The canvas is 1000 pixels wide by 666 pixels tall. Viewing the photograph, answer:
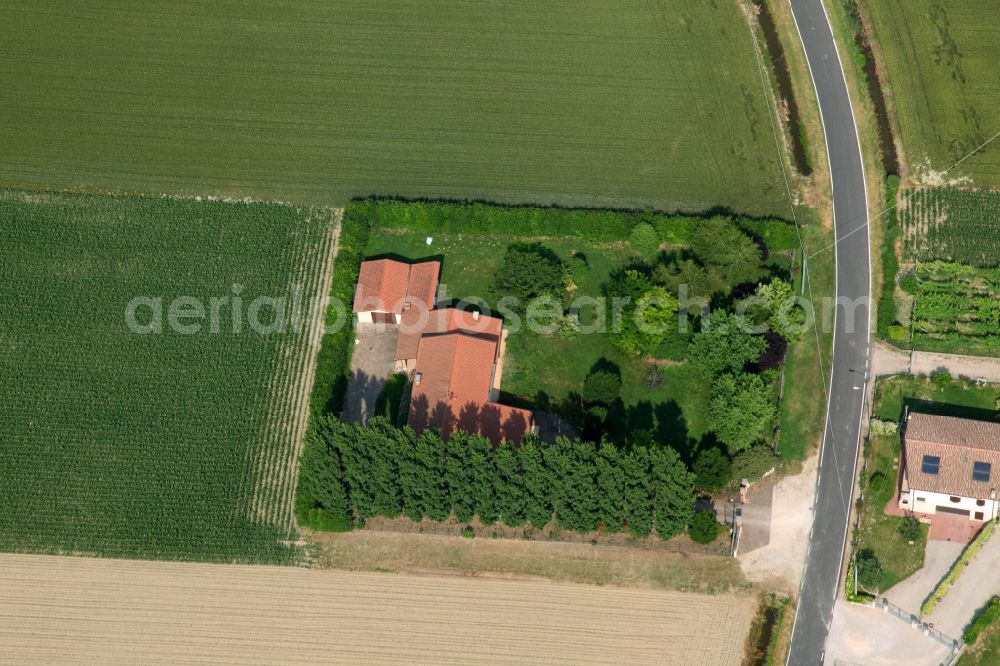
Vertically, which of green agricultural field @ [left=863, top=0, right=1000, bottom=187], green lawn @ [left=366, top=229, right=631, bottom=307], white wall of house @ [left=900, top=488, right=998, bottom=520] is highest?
green agricultural field @ [left=863, top=0, right=1000, bottom=187]

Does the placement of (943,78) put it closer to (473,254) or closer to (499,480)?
(473,254)

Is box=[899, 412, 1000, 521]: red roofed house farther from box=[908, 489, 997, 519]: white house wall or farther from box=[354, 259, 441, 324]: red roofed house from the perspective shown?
box=[354, 259, 441, 324]: red roofed house

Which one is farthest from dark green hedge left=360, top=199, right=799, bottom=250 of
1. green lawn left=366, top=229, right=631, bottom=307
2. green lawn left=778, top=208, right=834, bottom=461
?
green lawn left=778, top=208, right=834, bottom=461

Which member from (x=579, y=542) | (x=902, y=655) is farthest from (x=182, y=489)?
(x=902, y=655)

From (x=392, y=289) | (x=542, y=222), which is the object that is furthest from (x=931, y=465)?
(x=392, y=289)

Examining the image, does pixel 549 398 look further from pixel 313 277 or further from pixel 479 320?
pixel 313 277

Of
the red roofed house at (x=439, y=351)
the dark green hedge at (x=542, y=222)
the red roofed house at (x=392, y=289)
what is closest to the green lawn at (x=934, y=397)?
the dark green hedge at (x=542, y=222)
